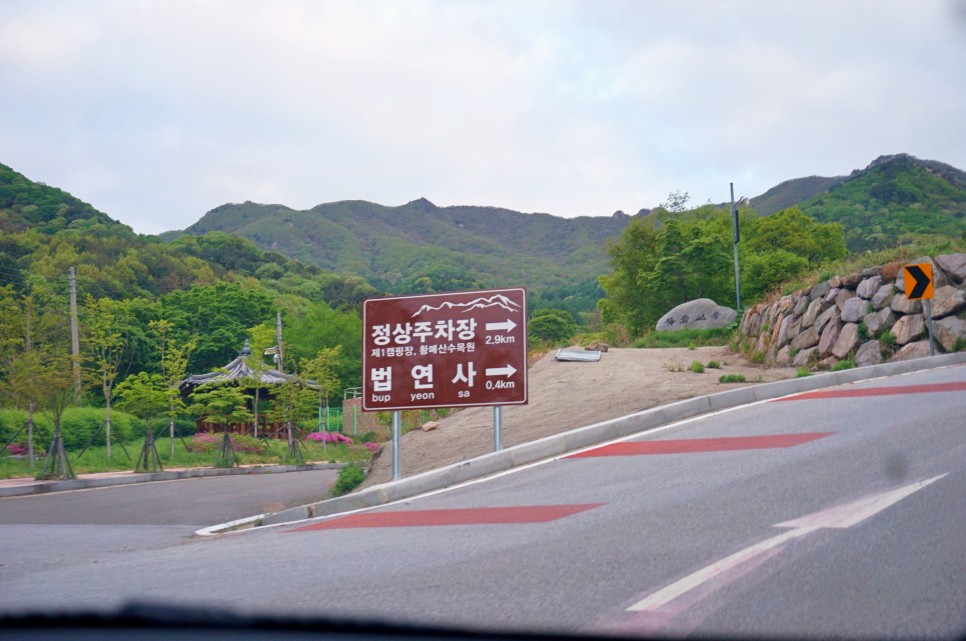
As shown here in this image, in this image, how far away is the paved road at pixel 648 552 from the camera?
4.52m

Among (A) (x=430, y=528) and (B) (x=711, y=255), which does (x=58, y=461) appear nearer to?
(A) (x=430, y=528)

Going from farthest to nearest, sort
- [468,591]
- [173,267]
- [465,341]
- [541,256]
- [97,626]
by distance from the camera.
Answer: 1. [541,256]
2. [173,267]
3. [465,341]
4. [468,591]
5. [97,626]

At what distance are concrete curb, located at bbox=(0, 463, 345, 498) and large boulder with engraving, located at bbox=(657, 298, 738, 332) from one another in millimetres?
12833

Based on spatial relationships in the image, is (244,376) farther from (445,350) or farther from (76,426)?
(445,350)

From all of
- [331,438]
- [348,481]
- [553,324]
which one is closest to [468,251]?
[553,324]

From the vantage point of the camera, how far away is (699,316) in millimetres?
31312

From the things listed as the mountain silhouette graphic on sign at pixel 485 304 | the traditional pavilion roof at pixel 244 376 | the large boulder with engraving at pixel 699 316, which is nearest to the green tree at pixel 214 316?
the traditional pavilion roof at pixel 244 376

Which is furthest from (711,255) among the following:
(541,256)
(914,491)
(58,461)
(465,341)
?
(541,256)

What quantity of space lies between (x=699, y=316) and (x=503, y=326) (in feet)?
69.6

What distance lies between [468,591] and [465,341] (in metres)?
6.45

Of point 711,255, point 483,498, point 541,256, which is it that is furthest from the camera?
point 541,256

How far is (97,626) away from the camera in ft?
14.9

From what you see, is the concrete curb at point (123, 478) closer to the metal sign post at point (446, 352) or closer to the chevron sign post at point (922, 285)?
the metal sign post at point (446, 352)

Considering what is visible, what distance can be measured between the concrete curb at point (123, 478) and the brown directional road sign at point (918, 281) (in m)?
13.5
